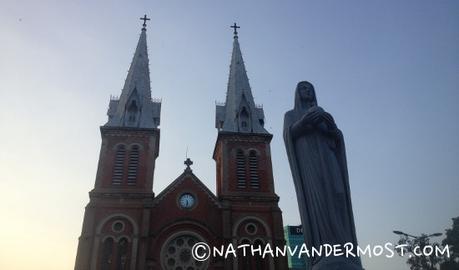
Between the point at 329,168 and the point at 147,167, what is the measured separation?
63.9 feet

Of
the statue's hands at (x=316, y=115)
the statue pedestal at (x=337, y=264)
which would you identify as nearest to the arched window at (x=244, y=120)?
the statue's hands at (x=316, y=115)

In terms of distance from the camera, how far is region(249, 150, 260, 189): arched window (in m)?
25.7

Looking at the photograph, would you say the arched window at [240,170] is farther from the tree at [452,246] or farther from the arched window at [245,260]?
the tree at [452,246]

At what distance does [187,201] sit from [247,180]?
386cm

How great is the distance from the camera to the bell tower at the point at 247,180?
77.4 feet

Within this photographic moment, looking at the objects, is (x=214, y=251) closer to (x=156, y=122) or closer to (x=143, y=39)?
(x=156, y=122)

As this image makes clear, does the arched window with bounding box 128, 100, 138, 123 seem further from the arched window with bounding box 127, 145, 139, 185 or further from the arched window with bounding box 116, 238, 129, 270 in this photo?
the arched window with bounding box 116, 238, 129, 270

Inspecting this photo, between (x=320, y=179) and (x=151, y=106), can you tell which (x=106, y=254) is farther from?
(x=320, y=179)

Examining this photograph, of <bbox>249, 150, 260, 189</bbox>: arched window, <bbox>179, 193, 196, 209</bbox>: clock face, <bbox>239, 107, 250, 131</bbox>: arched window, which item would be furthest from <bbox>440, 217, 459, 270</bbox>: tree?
<bbox>179, 193, 196, 209</bbox>: clock face

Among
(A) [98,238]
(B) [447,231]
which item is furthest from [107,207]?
(B) [447,231]

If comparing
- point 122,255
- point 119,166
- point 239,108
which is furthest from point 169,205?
point 239,108

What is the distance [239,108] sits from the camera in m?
29.5

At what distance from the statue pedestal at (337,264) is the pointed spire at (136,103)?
22.3 metres

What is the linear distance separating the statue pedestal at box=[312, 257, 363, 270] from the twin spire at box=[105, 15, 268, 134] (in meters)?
22.3
